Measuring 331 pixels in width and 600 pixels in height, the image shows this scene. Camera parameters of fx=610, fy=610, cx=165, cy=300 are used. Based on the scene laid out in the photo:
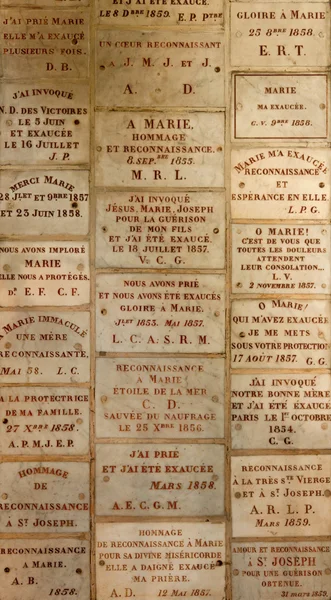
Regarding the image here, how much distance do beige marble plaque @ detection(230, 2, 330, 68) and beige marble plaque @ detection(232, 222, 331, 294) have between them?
3.62 ft

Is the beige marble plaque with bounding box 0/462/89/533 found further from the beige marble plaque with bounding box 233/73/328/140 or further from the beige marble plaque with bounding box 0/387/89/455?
the beige marble plaque with bounding box 233/73/328/140

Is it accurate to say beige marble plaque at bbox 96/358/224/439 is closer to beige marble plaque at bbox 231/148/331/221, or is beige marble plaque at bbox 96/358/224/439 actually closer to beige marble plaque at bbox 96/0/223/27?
beige marble plaque at bbox 231/148/331/221

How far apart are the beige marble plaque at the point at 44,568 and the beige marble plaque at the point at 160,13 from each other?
11.3 ft

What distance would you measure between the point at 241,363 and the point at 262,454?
2.02ft

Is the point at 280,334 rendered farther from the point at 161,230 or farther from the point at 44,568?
the point at 44,568

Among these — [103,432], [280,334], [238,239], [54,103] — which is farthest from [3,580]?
[54,103]

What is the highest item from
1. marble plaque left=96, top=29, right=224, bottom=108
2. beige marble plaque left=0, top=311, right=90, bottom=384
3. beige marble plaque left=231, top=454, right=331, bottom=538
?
marble plaque left=96, top=29, right=224, bottom=108

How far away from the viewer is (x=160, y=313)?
13.3 ft

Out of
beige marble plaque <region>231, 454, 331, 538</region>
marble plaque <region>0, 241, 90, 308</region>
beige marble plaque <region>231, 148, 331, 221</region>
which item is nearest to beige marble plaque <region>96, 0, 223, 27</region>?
beige marble plaque <region>231, 148, 331, 221</region>

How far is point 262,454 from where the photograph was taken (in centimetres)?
404

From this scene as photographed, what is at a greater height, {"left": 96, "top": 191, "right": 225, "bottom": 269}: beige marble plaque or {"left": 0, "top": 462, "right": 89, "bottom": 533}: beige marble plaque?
{"left": 96, "top": 191, "right": 225, "bottom": 269}: beige marble plaque

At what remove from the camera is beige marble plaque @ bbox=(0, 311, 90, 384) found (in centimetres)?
404

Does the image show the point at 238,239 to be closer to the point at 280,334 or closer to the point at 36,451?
the point at 280,334

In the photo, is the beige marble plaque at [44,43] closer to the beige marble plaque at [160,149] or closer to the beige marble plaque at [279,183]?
the beige marble plaque at [160,149]
